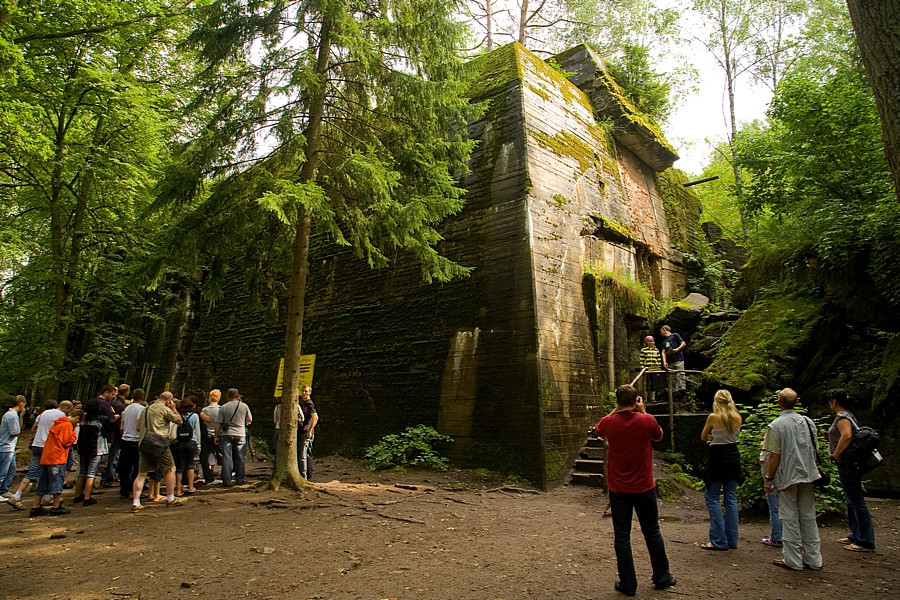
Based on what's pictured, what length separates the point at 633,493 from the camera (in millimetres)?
4004

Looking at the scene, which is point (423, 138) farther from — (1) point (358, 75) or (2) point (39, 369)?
(2) point (39, 369)

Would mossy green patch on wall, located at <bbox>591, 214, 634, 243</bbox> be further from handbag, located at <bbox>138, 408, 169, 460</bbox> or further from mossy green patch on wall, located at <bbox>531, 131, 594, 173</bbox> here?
handbag, located at <bbox>138, 408, 169, 460</bbox>

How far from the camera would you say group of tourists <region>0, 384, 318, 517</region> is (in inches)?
275

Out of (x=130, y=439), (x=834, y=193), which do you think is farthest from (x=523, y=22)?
(x=130, y=439)

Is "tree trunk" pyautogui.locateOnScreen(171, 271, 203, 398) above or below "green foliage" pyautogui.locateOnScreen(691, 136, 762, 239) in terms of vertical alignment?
below

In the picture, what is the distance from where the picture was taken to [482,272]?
9.91 meters

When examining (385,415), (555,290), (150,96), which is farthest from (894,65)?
(150,96)

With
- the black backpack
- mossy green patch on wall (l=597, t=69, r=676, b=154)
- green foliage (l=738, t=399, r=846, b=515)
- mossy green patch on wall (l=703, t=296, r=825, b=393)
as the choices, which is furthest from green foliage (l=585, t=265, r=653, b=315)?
the black backpack

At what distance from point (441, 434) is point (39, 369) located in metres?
11.2

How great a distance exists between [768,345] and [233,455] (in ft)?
31.8

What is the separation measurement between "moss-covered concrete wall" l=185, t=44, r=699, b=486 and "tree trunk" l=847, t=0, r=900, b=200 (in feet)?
20.3

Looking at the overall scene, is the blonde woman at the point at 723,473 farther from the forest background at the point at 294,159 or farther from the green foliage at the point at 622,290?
the green foliage at the point at 622,290

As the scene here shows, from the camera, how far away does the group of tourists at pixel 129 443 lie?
6973mm

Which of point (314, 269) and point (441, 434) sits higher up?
point (314, 269)
